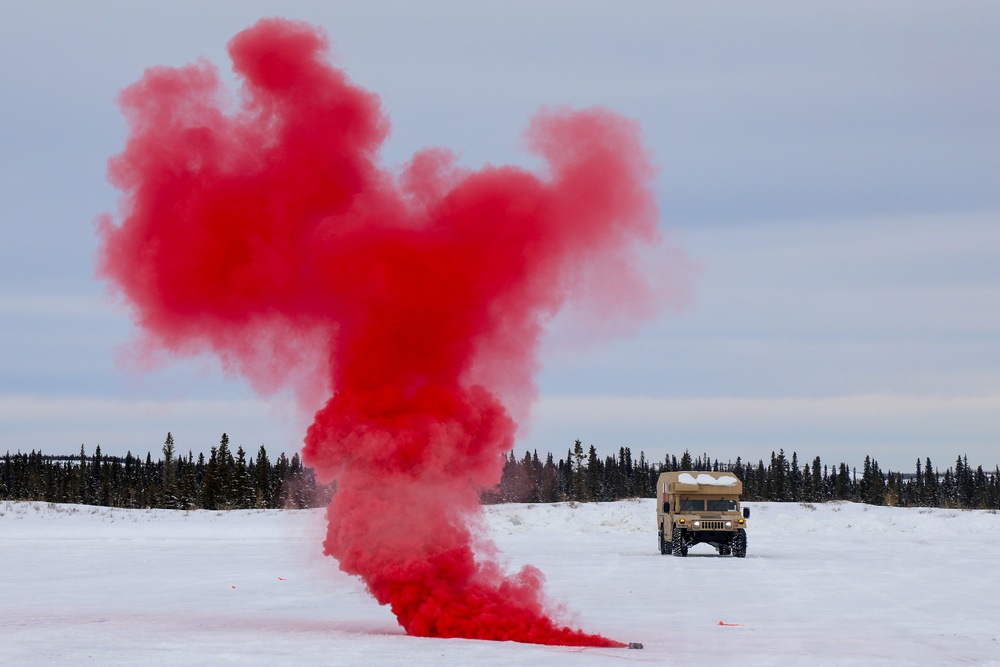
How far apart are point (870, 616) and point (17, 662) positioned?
17.2 meters

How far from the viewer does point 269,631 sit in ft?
69.6

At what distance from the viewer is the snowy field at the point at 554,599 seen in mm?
18234

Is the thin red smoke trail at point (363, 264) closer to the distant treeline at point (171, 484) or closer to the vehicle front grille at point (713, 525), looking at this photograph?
the vehicle front grille at point (713, 525)

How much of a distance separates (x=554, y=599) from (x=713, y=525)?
62.0 feet

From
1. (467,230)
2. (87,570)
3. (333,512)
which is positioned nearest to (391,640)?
(333,512)

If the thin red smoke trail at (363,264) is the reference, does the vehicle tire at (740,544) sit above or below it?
below

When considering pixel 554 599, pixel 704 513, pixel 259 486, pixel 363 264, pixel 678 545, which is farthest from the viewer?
pixel 259 486

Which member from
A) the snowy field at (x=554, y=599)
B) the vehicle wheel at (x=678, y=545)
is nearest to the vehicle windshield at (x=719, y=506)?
the vehicle wheel at (x=678, y=545)

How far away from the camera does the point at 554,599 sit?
1085 inches

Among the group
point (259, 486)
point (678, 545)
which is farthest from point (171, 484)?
point (678, 545)

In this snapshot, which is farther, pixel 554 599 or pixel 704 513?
pixel 704 513

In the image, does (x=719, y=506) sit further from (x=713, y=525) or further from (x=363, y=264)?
(x=363, y=264)

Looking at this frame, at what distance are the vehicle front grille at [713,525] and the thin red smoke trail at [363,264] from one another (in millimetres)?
25084

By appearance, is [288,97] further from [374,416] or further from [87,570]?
[87,570]
